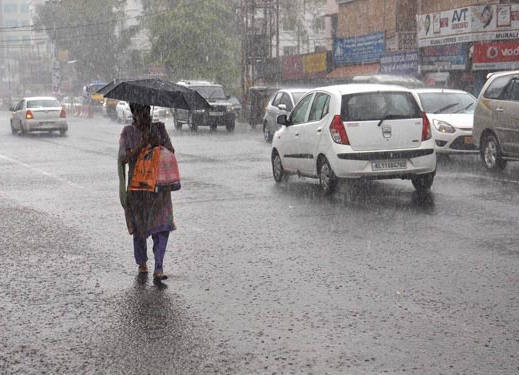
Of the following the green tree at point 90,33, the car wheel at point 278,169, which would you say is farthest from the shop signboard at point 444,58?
the green tree at point 90,33

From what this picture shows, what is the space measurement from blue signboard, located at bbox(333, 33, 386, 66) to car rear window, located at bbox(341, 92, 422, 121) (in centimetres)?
2521

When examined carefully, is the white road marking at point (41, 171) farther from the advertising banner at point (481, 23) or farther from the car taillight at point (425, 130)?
the advertising banner at point (481, 23)

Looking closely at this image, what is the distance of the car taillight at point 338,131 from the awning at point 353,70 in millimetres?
25252

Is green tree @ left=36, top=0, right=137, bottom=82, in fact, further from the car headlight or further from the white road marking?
the car headlight

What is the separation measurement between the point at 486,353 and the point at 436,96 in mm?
15172

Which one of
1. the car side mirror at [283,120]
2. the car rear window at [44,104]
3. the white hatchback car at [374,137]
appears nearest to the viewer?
the white hatchback car at [374,137]

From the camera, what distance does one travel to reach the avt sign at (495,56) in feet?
93.9

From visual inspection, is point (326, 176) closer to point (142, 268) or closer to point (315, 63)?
point (142, 268)

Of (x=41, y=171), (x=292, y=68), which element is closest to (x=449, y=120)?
(x=41, y=171)

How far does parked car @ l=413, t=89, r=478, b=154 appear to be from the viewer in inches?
719

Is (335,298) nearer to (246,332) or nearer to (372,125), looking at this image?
(246,332)

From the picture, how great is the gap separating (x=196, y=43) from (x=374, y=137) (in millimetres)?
46390

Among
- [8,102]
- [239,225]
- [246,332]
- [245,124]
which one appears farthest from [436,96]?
[8,102]

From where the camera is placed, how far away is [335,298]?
6711 millimetres
